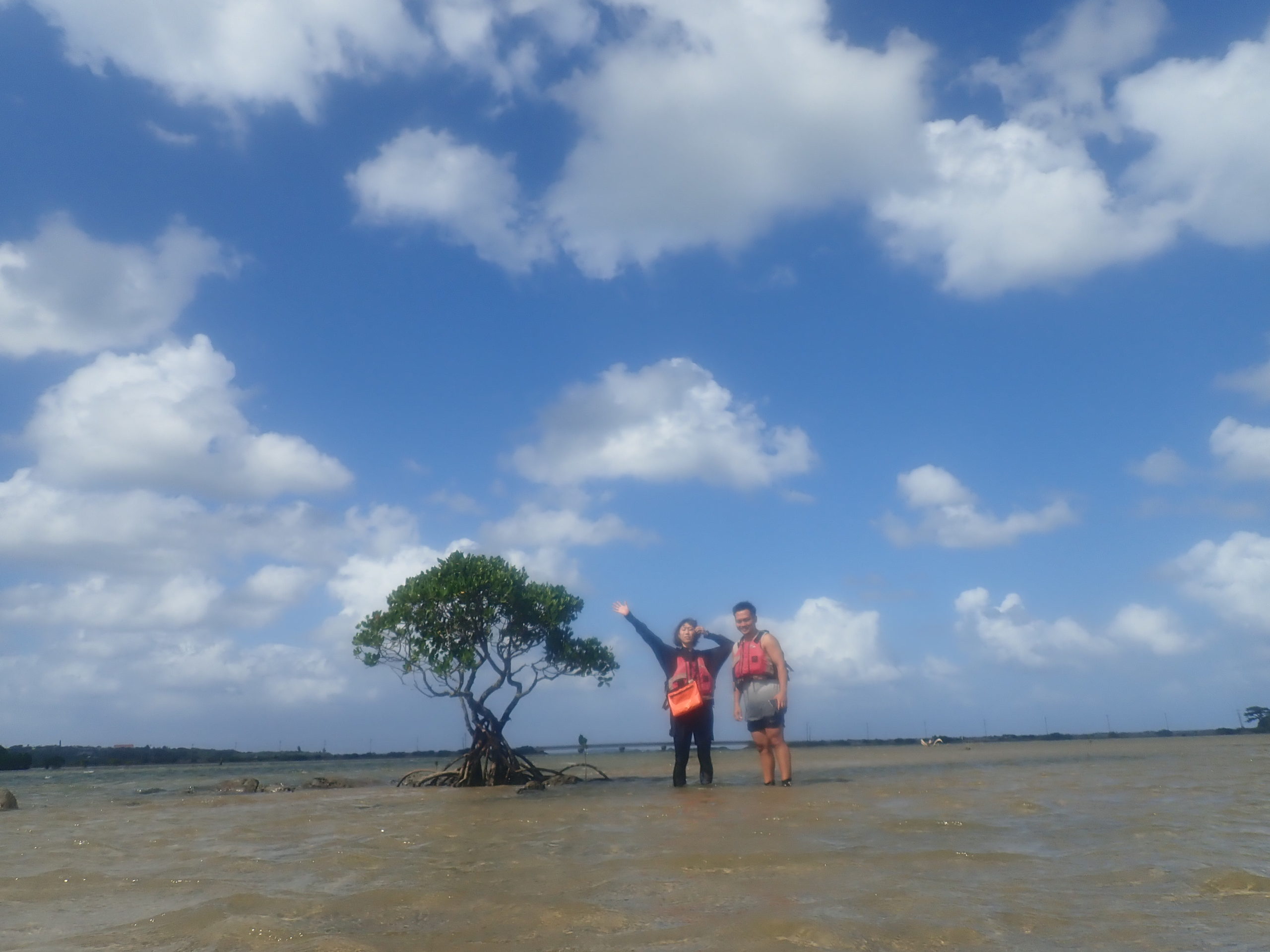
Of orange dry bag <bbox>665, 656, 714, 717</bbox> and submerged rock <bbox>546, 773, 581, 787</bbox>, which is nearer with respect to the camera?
orange dry bag <bbox>665, 656, 714, 717</bbox>

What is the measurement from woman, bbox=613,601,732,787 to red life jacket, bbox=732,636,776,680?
0.80 metres

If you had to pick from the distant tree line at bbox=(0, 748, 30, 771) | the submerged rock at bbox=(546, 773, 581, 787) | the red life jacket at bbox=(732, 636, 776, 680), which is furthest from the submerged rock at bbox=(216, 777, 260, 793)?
the distant tree line at bbox=(0, 748, 30, 771)

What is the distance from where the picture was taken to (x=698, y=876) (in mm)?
4559

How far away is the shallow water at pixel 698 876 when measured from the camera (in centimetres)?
343

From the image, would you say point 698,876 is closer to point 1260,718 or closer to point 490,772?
point 490,772

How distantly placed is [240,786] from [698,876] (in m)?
23.8

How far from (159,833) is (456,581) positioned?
33.9ft

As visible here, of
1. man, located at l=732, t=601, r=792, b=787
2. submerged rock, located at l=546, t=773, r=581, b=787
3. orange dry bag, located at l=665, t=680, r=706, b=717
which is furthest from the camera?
submerged rock, located at l=546, t=773, r=581, b=787

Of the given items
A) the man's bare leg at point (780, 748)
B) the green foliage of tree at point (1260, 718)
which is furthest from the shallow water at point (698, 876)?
the green foliage of tree at point (1260, 718)

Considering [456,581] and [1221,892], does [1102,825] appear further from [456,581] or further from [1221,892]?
[456,581]

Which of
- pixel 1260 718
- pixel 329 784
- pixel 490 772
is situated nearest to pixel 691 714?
pixel 490 772

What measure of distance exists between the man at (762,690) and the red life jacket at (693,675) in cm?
75

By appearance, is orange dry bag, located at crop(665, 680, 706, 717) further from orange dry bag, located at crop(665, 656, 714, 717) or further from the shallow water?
the shallow water

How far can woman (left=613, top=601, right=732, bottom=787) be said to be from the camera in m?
11.6
